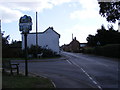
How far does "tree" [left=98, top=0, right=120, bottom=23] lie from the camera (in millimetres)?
27234

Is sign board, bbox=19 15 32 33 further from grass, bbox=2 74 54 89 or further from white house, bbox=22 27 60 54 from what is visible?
white house, bbox=22 27 60 54

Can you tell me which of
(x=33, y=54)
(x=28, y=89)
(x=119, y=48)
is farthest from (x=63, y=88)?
(x=33, y=54)

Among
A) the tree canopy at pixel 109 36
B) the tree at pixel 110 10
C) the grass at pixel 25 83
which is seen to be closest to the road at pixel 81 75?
the grass at pixel 25 83

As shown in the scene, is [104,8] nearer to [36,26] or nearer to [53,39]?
[36,26]

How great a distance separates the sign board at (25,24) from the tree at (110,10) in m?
15.2

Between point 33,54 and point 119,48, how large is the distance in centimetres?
1736

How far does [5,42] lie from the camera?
17047 millimetres

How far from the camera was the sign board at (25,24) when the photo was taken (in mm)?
13688

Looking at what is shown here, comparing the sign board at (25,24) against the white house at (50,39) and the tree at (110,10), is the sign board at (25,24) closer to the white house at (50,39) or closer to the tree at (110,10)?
the tree at (110,10)

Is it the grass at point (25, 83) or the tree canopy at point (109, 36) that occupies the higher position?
the tree canopy at point (109, 36)

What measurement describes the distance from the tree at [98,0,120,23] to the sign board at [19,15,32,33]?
15173mm

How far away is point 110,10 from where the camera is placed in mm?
27375

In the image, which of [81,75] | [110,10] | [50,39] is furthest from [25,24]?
[50,39]

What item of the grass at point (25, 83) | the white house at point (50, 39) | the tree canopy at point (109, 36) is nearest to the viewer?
the grass at point (25, 83)
